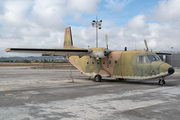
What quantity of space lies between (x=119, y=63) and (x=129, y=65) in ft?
3.71

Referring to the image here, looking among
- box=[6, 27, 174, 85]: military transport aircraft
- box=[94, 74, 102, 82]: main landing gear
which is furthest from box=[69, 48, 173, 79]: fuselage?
box=[94, 74, 102, 82]: main landing gear

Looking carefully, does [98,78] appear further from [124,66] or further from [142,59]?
[142,59]

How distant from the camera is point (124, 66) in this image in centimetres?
1585

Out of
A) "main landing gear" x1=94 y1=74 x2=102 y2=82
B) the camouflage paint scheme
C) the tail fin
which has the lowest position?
"main landing gear" x1=94 y1=74 x2=102 y2=82

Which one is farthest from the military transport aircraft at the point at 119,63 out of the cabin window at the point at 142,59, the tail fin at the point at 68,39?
the tail fin at the point at 68,39

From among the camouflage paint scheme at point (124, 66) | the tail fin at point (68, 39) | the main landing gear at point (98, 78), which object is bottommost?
the main landing gear at point (98, 78)

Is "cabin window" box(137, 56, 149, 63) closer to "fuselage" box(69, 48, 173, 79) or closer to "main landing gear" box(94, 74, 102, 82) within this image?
"fuselage" box(69, 48, 173, 79)

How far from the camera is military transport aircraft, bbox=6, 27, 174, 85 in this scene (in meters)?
14.0

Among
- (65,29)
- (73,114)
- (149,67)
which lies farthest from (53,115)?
(65,29)

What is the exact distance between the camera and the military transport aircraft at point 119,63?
14.0 meters

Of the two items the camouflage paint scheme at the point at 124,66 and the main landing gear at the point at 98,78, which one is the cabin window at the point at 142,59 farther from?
the main landing gear at the point at 98,78

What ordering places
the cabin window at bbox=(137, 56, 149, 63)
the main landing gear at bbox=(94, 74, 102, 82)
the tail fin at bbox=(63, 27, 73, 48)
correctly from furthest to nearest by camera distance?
the tail fin at bbox=(63, 27, 73, 48) → the main landing gear at bbox=(94, 74, 102, 82) → the cabin window at bbox=(137, 56, 149, 63)

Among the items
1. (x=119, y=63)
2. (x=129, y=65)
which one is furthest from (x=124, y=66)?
(x=119, y=63)

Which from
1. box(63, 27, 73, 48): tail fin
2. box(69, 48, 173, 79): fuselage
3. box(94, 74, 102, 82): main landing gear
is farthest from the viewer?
box(63, 27, 73, 48): tail fin
